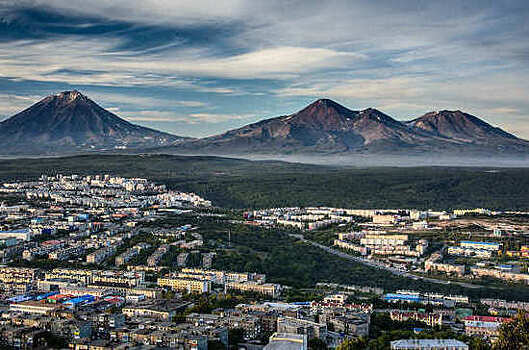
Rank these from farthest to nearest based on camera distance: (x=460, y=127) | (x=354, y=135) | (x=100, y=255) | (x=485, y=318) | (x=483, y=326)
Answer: (x=460, y=127), (x=354, y=135), (x=100, y=255), (x=485, y=318), (x=483, y=326)

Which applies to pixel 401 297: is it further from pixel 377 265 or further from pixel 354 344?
pixel 354 344

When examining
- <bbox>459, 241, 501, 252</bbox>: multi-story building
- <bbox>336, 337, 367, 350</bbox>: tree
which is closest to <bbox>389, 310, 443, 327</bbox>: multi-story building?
<bbox>336, 337, 367, 350</bbox>: tree

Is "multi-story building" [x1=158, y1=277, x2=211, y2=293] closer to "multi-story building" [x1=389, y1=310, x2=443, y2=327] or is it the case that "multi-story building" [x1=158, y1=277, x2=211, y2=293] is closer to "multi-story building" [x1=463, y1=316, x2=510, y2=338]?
"multi-story building" [x1=389, y1=310, x2=443, y2=327]

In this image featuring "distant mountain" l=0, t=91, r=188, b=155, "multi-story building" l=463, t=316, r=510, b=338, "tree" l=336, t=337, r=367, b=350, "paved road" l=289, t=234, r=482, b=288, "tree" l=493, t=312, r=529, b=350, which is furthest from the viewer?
"distant mountain" l=0, t=91, r=188, b=155

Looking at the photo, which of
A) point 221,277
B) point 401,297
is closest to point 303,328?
point 401,297

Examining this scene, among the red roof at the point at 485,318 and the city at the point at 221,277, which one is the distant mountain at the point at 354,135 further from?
the red roof at the point at 485,318

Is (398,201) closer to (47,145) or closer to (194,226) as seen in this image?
(194,226)
